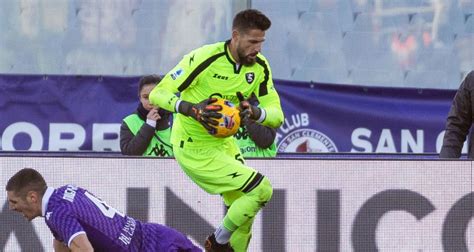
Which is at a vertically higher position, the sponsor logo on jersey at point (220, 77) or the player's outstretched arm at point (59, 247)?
the sponsor logo on jersey at point (220, 77)

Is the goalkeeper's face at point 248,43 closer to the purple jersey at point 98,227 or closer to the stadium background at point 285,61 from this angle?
the purple jersey at point 98,227

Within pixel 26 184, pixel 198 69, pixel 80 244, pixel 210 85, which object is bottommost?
pixel 80 244

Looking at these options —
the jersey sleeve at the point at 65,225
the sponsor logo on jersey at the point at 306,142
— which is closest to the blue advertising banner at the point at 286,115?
the sponsor logo on jersey at the point at 306,142

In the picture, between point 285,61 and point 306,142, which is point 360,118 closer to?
point 306,142

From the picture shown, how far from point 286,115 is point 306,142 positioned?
1.15 ft

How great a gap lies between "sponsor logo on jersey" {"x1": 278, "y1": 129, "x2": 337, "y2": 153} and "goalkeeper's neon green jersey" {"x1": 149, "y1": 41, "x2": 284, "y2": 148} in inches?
141

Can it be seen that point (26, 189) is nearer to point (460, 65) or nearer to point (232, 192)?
point (232, 192)

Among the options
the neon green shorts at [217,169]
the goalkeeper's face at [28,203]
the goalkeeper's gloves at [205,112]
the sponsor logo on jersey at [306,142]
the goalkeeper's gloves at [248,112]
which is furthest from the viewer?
the sponsor logo on jersey at [306,142]

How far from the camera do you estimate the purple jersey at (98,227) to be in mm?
8367

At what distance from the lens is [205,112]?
30.5 feet

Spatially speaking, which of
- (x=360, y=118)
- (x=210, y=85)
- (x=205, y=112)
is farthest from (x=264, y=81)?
(x=360, y=118)

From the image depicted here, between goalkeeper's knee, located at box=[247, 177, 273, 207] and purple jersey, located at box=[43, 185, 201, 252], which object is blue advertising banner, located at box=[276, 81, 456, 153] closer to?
goalkeeper's knee, located at box=[247, 177, 273, 207]

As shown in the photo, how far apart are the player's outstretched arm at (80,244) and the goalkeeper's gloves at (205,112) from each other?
1482 millimetres

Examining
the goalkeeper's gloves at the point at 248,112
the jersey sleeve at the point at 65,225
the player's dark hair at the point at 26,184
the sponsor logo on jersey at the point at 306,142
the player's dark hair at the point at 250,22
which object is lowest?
the jersey sleeve at the point at 65,225
